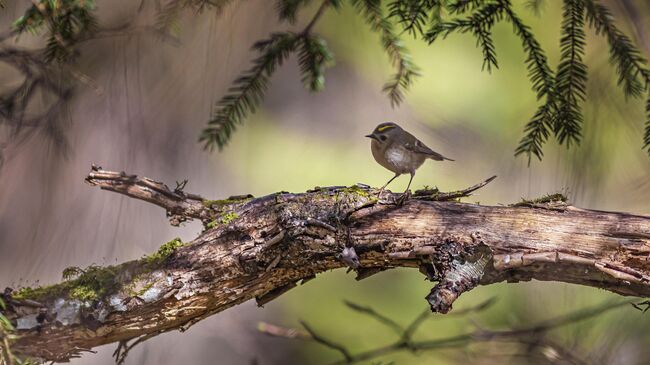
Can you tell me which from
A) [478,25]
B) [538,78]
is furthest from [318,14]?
[538,78]

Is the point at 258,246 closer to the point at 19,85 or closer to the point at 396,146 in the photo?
the point at 396,146

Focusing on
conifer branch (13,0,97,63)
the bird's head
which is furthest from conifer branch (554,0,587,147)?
conifer branch (13,0,97,63)

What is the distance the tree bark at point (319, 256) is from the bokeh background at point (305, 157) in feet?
1.17

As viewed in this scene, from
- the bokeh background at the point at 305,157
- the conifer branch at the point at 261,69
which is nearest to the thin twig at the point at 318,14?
the conifer branch at the point at 261,69

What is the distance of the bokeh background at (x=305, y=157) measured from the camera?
2947 millimetres

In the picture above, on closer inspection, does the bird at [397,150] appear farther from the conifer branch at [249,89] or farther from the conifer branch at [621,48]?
the conifer branch at [621,48]

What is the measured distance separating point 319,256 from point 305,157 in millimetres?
2798

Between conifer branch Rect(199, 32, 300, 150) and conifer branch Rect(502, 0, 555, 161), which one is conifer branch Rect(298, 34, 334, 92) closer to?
conifer branch Rect(199, 32, 300, 150)

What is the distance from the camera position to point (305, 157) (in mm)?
4734

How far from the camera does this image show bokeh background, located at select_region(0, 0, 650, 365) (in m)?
2.95

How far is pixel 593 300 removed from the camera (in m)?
4.13

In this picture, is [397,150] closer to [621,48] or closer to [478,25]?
[478,25]

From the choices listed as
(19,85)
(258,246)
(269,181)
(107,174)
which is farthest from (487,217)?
(269,181)

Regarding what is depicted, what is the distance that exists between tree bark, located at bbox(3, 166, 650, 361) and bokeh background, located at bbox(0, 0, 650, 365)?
0.36m
